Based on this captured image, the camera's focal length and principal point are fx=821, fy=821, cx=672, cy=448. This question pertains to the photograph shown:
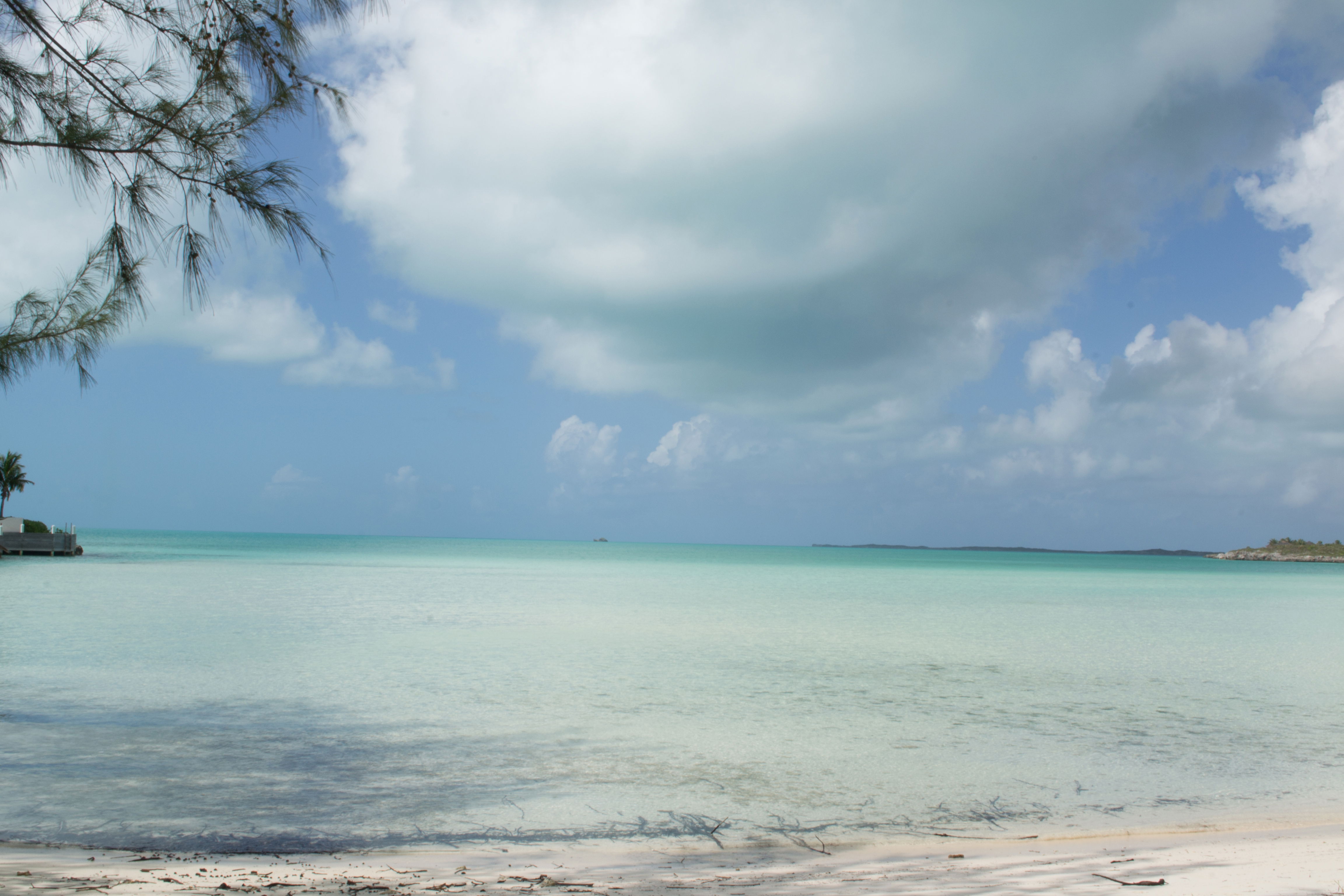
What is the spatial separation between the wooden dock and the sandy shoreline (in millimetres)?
46009

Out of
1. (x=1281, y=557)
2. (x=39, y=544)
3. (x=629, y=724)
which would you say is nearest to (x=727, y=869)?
(x=629, y=724)

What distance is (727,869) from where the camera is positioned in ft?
15.3

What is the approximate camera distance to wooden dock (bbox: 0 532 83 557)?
4069 cm

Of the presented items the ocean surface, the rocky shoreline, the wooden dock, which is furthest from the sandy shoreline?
the rocky shoreline

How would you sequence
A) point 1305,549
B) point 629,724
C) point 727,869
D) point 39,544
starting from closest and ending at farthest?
point 727,869 → point 629,724 → point 39,544 → point 1305,549

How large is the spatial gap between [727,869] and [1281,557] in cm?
16121

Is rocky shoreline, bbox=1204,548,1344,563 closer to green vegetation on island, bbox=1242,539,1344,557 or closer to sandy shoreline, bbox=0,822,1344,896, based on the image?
green vegetation on island, bbox=1242,539,1344,557

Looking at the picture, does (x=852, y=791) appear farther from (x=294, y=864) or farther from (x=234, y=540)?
(x=234, y=540)

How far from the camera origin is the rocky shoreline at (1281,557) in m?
126

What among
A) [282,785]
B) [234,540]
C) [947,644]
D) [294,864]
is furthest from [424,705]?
[234,540]

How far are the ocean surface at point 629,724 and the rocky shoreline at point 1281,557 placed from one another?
134m

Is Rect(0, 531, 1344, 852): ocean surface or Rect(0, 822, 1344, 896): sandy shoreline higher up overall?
Rect(0, 822, 1344, 896): sandy shoreline

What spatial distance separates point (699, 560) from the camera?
83.5 meters

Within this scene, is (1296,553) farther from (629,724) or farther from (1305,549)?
(629,724)
